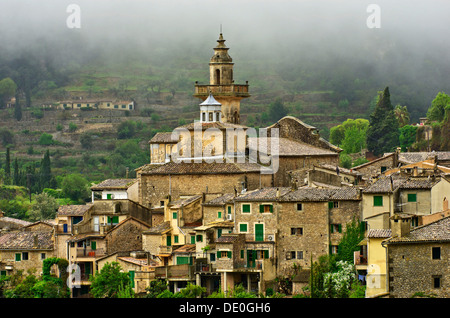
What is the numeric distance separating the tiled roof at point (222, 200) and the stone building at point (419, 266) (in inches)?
551

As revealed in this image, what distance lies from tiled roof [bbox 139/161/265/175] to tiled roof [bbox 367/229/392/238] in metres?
13.6

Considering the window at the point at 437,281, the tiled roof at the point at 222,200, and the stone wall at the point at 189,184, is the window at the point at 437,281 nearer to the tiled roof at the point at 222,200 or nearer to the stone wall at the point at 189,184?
the tiled roof at the point at 222,200

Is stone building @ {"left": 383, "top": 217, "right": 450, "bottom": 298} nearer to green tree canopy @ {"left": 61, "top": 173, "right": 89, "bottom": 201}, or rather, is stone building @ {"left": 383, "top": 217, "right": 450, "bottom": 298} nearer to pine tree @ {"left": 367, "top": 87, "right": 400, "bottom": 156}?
pine tree @ {"left": 367, "top": 87, "right": 400, "bottom": 156}

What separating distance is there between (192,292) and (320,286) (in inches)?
211

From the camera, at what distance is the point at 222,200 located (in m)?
61.6

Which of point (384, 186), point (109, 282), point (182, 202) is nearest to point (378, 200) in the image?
point (384, 186)

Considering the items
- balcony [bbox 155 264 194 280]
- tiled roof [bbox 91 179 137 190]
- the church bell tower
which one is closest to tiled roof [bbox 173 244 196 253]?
balcony [bbox 155 264 194 280]

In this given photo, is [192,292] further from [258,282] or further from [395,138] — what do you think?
[395,138]

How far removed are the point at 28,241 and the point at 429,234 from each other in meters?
24.0

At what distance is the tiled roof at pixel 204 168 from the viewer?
65125 mm

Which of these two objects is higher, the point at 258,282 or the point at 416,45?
the point at 416,45
